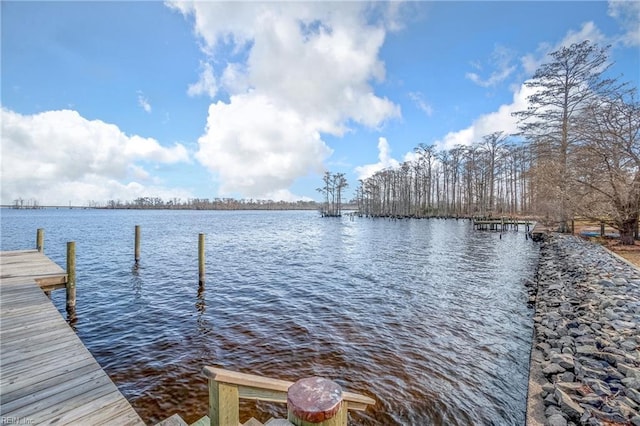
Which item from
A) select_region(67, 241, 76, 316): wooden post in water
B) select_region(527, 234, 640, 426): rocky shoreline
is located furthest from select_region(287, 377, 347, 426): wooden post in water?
select_region(67, 241, 76, 316): wooden post in water

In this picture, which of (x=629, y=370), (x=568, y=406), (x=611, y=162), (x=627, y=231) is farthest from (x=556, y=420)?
(x=627, y=231)

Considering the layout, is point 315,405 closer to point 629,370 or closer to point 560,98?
point 629,370

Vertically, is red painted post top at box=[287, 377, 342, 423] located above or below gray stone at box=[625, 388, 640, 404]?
above

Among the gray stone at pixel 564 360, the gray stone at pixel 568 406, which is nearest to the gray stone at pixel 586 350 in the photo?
the gray stone at pixel 564 360

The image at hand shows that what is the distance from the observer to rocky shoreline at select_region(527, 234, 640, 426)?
324cm

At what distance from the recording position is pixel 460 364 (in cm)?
527

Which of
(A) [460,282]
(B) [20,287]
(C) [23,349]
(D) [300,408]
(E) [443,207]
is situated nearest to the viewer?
(D) [300,408]

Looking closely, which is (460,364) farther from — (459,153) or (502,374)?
(459,153)

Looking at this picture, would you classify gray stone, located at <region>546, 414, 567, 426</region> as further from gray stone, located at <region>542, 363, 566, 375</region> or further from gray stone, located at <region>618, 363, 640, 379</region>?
gray stone, located at <region>618, 363, 640, 379</region>

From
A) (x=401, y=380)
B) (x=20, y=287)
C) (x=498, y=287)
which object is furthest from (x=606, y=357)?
(x=20, y=287)

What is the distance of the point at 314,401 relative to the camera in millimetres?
1188

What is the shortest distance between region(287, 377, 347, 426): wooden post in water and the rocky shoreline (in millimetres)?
3529

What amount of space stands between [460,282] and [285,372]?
8330 mm

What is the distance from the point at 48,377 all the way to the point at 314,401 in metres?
4.62
